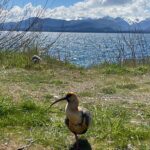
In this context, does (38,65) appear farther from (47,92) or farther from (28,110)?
(28,110)

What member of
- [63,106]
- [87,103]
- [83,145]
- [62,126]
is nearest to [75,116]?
[83,145]

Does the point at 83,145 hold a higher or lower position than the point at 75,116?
lower

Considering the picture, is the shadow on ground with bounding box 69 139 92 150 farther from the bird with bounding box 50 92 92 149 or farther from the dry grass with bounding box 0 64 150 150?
the bird with bounding box 50 92 92 149

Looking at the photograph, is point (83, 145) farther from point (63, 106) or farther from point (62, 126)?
point (63, 106)

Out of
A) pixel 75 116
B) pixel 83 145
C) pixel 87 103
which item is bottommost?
pixel 87 103

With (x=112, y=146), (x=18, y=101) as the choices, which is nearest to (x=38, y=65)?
(x=18, y=101)

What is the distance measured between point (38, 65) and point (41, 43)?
2.51 m

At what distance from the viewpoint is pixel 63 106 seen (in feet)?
24.2

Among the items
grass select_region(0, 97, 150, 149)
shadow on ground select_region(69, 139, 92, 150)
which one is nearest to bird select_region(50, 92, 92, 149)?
shadow on ground select_region(69, 139, 92, 150)

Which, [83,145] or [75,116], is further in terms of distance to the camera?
[83,145]

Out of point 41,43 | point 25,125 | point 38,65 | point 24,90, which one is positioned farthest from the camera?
point 41,43

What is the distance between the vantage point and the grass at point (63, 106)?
221 inches

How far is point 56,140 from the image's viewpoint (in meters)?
5.59

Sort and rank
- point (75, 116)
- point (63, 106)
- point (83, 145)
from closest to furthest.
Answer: point (75, 116) < point (83, 145) < point (63, 106)
